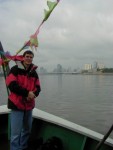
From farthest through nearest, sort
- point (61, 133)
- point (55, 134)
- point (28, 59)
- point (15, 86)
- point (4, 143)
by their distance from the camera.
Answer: point (4, 143) < point (55, 134) < point (61, 133) < point (28, 59) < point (15, 86)

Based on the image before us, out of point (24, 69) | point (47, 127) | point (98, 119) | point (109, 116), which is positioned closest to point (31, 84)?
point (24, 69)

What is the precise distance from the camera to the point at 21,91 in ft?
13.9

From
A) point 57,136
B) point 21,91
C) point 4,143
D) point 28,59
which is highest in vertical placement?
point 28,59

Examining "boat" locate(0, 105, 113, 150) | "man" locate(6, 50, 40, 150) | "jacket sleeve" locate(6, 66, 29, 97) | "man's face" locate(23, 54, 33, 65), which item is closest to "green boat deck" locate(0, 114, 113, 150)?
Result: "boat" locate(0, 105, 113, 150)

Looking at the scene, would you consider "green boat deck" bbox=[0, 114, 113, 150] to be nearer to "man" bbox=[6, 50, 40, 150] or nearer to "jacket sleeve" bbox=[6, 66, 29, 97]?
"man" bbox=[6, 50, 40, 150]

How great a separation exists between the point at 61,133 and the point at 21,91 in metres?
1.42

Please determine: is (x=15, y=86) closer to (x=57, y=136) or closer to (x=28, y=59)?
(x=28, y=59)

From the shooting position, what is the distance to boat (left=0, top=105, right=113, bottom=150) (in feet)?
16.0

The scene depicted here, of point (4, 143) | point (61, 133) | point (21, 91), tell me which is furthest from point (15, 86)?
point (4, 143)

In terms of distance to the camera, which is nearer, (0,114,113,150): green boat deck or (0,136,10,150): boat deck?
(0,114,113,150): green boat deck

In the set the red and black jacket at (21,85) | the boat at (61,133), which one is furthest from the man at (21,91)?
the boat at (61,133)

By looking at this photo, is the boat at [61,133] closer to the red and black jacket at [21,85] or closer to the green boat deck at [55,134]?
the green boat deck at [55,134]

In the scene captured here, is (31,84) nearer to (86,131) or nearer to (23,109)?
(23,109)

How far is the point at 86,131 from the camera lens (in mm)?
4930
